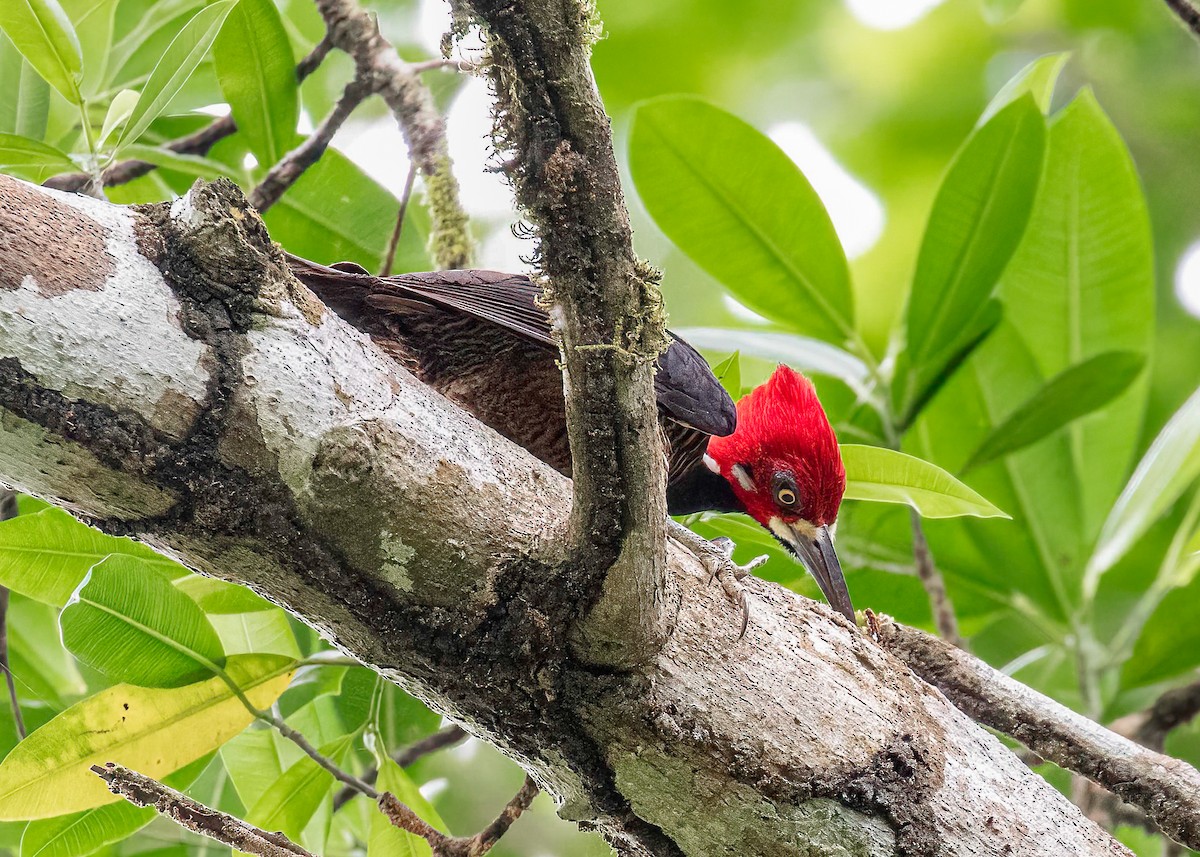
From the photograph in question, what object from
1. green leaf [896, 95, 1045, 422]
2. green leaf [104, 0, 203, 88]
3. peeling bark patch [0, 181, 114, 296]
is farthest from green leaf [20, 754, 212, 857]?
green leaf [896, 95, 1045, 422]

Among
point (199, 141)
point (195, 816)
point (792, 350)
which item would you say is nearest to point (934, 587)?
point (792, 350)

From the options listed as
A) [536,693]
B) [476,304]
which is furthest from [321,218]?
[536,693]

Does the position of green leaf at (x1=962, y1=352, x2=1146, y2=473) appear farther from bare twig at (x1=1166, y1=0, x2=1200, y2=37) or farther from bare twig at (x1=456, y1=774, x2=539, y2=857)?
bare twig at (x1=456, y1=774, x2=539, y2=857)

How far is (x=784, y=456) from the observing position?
110 inches

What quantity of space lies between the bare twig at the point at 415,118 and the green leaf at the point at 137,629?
1.36m

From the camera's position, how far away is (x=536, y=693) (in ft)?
4.99

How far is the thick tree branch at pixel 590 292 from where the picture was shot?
988 mm

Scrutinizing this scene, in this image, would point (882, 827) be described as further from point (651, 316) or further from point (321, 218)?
point (321, 218)

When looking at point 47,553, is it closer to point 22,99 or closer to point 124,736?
point 124,736

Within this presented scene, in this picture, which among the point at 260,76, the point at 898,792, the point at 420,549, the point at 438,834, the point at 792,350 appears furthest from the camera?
the point at 792,350

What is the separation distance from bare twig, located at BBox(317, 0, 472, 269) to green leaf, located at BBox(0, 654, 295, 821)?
1.37 meters

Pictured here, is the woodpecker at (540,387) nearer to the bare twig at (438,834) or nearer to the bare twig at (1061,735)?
the bare twig at (1061,735)

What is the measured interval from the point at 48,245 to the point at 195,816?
90 cm

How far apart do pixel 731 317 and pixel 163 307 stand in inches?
126
